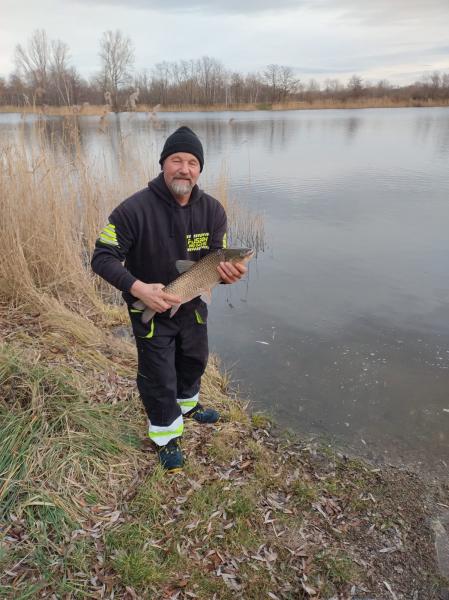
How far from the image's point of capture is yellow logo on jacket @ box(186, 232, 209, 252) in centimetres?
285

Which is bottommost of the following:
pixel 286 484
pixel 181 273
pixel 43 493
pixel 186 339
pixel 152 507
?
pixel 286 484

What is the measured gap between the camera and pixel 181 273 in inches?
105

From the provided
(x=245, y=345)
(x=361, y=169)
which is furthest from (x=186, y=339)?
(x=361, y=169)

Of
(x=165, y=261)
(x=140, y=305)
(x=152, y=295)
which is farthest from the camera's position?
(x=165, y=261)

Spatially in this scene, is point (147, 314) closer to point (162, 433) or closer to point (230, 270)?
point (230, 270)

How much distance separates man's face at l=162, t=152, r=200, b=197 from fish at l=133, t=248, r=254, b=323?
1.44 ft

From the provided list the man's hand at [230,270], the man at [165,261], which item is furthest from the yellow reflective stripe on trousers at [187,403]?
the man's hand at [230,270]

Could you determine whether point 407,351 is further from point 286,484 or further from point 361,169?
point 361,169

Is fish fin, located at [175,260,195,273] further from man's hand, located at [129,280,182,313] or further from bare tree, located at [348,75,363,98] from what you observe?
bare tree, located at [348,75,363,98]

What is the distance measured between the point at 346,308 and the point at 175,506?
4.40 metres

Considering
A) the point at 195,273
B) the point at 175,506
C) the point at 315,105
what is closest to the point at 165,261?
the point at 195,273

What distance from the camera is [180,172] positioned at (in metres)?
2.67

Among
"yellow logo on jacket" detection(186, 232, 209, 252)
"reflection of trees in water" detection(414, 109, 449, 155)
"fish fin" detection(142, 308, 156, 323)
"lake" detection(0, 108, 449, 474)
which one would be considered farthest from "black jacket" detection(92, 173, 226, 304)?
"reflection of trees in water" detection(414, 109, 449, 155)

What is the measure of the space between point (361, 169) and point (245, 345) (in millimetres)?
11634
